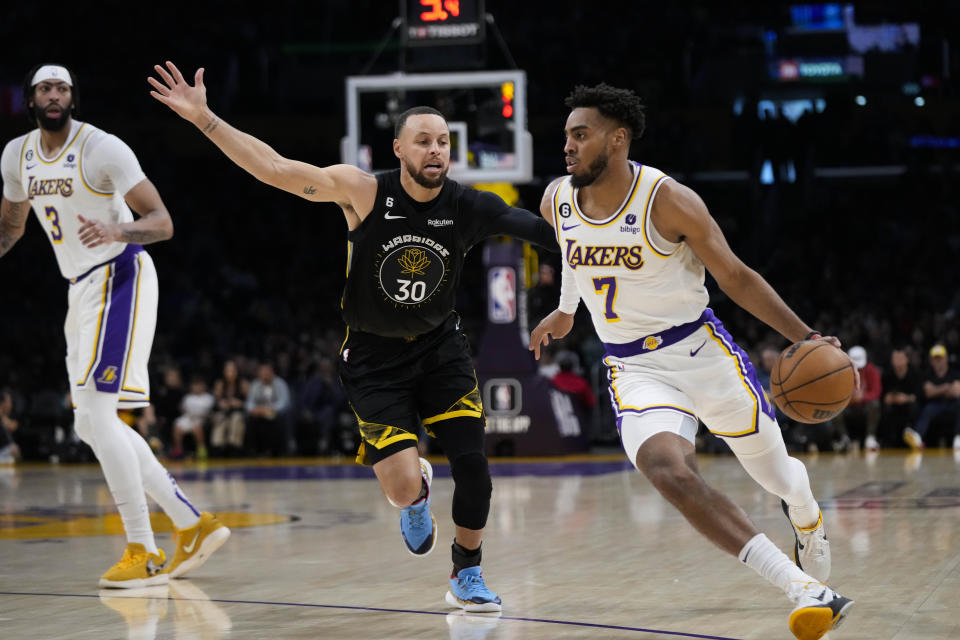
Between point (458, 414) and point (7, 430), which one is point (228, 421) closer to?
point (7, 430)

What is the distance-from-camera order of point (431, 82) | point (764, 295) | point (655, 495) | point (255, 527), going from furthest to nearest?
1. point (431, 82)
2. point (655, 495)
3. point (255, 527)
4. point (764, 295)

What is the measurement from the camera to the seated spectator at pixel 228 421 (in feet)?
55.9

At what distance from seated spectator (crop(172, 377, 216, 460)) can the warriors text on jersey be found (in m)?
12.2

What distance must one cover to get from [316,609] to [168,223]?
78.2 inches

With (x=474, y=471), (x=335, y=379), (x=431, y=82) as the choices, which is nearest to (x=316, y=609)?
(x=474, y=471)

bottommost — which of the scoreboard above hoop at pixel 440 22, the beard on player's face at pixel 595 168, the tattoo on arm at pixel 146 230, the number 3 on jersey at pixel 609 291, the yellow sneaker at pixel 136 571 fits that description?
the yellow sneaker at pixel 136 571

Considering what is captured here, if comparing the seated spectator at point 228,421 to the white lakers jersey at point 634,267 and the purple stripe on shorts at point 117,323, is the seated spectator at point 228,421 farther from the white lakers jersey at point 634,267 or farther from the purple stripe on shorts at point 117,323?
the white lakers jersey at point 634,267

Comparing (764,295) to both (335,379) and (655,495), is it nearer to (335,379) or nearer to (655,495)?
(655,495)

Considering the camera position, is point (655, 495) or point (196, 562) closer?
point (196, 562)

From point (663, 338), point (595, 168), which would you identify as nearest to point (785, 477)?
point (663, 338)

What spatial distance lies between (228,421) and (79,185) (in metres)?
11.2

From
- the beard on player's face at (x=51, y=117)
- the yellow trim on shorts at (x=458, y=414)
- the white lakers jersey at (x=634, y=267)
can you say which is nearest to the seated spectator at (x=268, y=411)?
the beard on player's face at (x=51, y=117)

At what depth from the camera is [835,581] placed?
18.6ft

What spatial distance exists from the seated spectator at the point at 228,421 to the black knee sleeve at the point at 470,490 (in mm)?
12056
